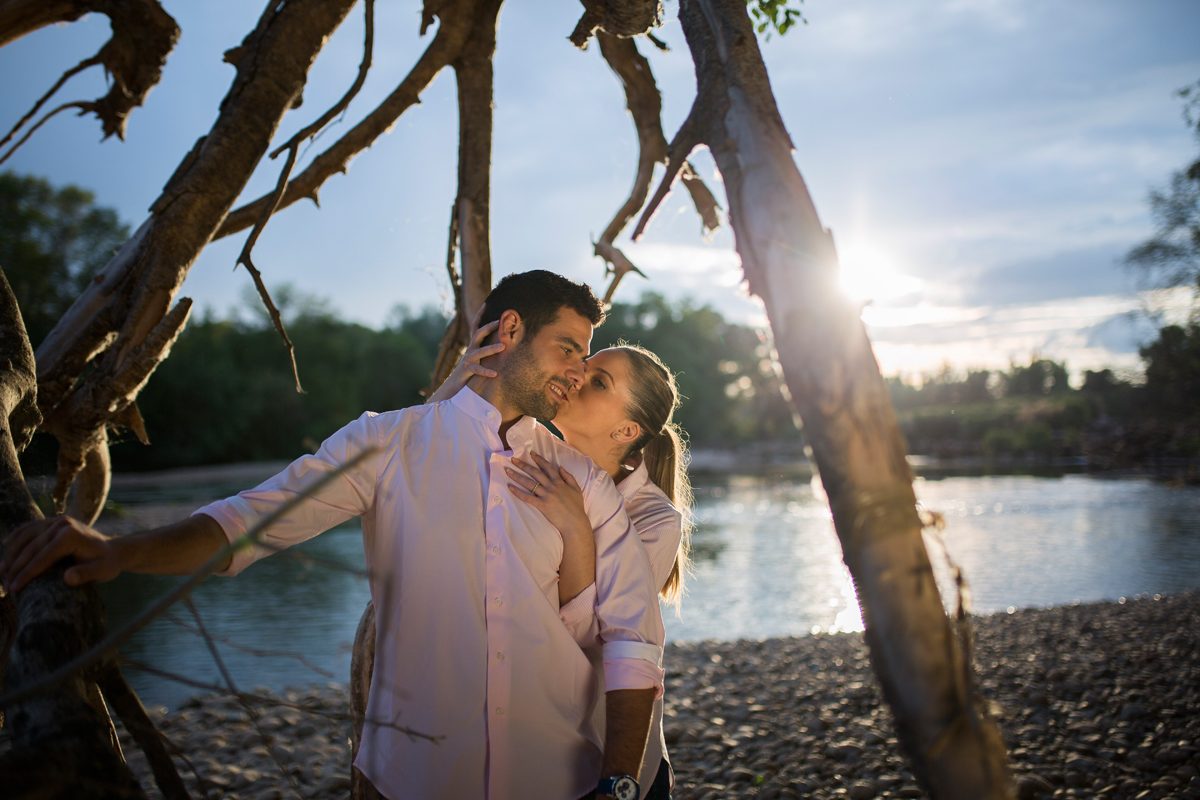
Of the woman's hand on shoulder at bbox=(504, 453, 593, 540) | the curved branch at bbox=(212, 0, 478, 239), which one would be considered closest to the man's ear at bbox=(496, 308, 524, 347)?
the woman's hand on shoulder at bbox=(504, 453, 593, 540)

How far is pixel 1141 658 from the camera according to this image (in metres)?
6.83

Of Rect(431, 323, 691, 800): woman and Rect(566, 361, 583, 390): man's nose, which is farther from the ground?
Rect(566, 361, 583, 390): man's nose

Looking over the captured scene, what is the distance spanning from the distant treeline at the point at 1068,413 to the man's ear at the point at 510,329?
33.7 m

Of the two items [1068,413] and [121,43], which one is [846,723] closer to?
[121,43]

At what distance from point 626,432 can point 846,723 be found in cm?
382

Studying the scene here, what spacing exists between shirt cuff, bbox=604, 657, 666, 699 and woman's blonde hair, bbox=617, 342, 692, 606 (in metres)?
0.65

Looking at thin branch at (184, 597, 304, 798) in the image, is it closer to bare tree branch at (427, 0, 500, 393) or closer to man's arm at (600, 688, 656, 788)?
man's arm at (600, 688, 656, 788)

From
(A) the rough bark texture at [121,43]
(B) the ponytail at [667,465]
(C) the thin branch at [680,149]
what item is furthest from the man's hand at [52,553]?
(A) the rough bark texture at [121,43]

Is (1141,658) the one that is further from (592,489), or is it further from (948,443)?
(948,443)

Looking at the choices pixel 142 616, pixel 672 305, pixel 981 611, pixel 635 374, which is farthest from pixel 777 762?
pixel 672 305

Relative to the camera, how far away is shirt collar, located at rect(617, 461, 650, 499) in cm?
267

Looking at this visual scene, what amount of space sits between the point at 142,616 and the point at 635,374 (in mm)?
1793

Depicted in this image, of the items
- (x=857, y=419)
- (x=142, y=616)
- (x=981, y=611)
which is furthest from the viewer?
(x=981, y=611)

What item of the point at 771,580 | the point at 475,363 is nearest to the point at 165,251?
the point at 475,363
